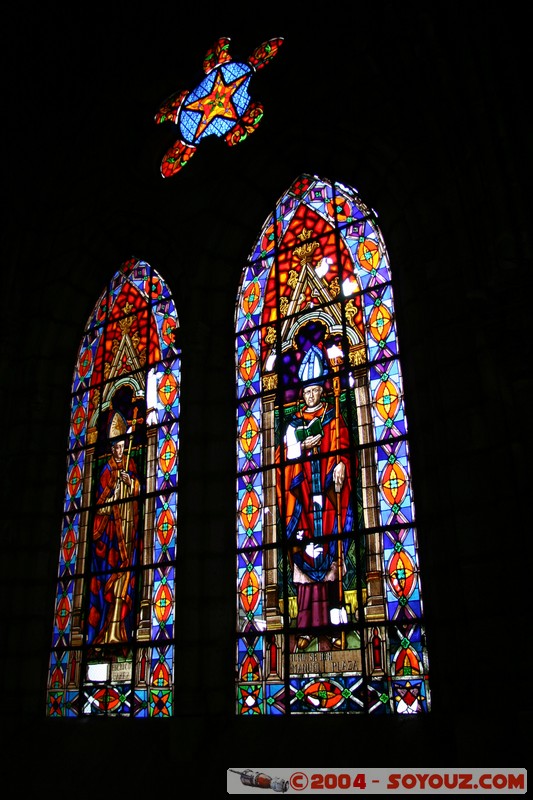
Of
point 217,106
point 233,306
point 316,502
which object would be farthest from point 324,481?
point 217,106

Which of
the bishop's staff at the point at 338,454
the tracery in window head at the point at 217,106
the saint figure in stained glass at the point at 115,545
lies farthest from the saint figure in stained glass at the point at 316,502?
the tracery in window head at the point at 217,106

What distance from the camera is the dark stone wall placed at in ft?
15.5

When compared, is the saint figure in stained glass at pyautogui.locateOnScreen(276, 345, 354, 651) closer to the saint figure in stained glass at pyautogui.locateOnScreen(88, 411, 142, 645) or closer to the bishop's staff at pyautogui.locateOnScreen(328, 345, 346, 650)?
the bishop's staff at pyautogui.locateOnScreen(328, 345, 346, 650)

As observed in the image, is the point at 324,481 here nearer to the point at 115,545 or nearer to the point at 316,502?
the point at 316,502

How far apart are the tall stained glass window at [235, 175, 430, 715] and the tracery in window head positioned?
1207 mm

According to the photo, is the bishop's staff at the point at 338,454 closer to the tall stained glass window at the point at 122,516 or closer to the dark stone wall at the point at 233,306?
the dark stone wall at the point at 233,306

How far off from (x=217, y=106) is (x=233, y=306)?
2.37 metres

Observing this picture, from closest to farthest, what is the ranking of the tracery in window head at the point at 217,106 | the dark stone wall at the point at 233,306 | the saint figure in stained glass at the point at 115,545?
the dark stone wall at the point at 233,306
the saint figure in stained glass at the point at 115,545
the tracery in window head at the point at 217,106

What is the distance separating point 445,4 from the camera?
5594 millimetres

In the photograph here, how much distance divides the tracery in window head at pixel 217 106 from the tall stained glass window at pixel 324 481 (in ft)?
3.96

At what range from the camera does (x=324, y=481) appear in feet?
19.1

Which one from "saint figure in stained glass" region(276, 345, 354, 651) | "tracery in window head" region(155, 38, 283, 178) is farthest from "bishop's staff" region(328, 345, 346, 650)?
"tracery in window head" region(155, 38, 283, 178)

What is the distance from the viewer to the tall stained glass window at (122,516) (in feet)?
20.8

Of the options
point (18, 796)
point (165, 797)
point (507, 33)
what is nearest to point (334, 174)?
point (507, 33)
